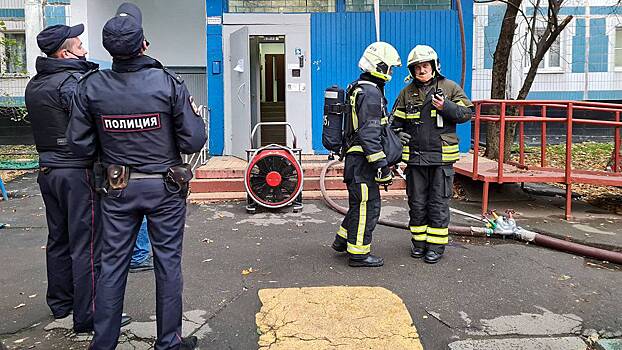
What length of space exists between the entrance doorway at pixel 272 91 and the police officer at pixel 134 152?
7568 mm

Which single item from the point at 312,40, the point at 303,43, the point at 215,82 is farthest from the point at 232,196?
the point at 312,40

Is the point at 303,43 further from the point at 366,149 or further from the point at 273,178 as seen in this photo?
the point at 366,149

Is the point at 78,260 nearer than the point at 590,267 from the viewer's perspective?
Yes

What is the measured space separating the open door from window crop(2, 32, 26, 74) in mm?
8412

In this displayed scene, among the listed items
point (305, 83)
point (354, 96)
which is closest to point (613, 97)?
point (305, 83)

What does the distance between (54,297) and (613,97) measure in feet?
58.7

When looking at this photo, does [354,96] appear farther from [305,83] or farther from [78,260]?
[305,83]

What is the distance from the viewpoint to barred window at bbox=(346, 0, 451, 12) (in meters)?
10.5

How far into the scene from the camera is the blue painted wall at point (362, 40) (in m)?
10.5

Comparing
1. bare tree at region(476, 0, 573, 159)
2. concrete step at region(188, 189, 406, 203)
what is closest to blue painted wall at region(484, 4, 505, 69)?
bare tree at region(476, 0, 573, 159)

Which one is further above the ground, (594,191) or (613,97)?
(613,97)

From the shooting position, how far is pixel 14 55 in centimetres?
1633

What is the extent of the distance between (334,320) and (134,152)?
1808 mm

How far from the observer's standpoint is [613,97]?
17.7m
